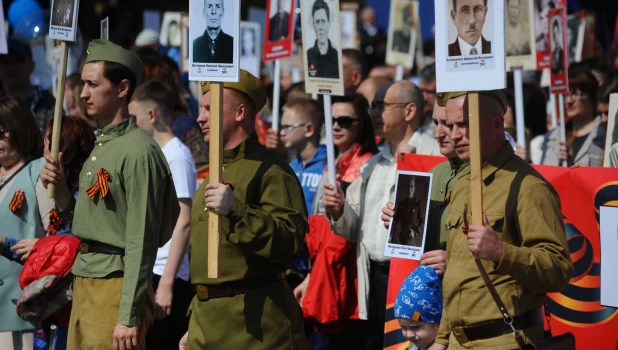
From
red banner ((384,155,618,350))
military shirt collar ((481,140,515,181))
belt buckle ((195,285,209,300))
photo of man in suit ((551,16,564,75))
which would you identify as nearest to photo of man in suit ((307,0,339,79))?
red banner ((384,155,618,350))

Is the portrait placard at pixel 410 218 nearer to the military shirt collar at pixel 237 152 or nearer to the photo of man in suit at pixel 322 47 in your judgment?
the military shirt collar at pixel 237 152

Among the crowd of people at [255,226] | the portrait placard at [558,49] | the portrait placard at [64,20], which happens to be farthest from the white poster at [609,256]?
the portrait placard at [558,49]

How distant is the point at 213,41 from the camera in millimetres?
5199

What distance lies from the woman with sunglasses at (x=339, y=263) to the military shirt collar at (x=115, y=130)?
211cm

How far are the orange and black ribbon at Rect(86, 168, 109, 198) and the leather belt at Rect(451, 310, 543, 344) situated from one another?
2062 millimetres

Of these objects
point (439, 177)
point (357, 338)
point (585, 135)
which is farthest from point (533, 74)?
point (439, 177)

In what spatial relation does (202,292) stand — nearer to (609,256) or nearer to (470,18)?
(470,18)

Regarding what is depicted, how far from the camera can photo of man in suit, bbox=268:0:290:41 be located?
31.0 ft

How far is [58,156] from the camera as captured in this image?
608 cm

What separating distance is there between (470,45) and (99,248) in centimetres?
232

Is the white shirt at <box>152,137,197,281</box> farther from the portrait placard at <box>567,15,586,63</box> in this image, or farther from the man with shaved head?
the portrait placard at <box>567,15,586,63</box>

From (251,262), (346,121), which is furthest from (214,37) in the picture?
(346,121)

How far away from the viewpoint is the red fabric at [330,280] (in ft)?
24.1

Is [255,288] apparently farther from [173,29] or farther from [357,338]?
[173,29]
